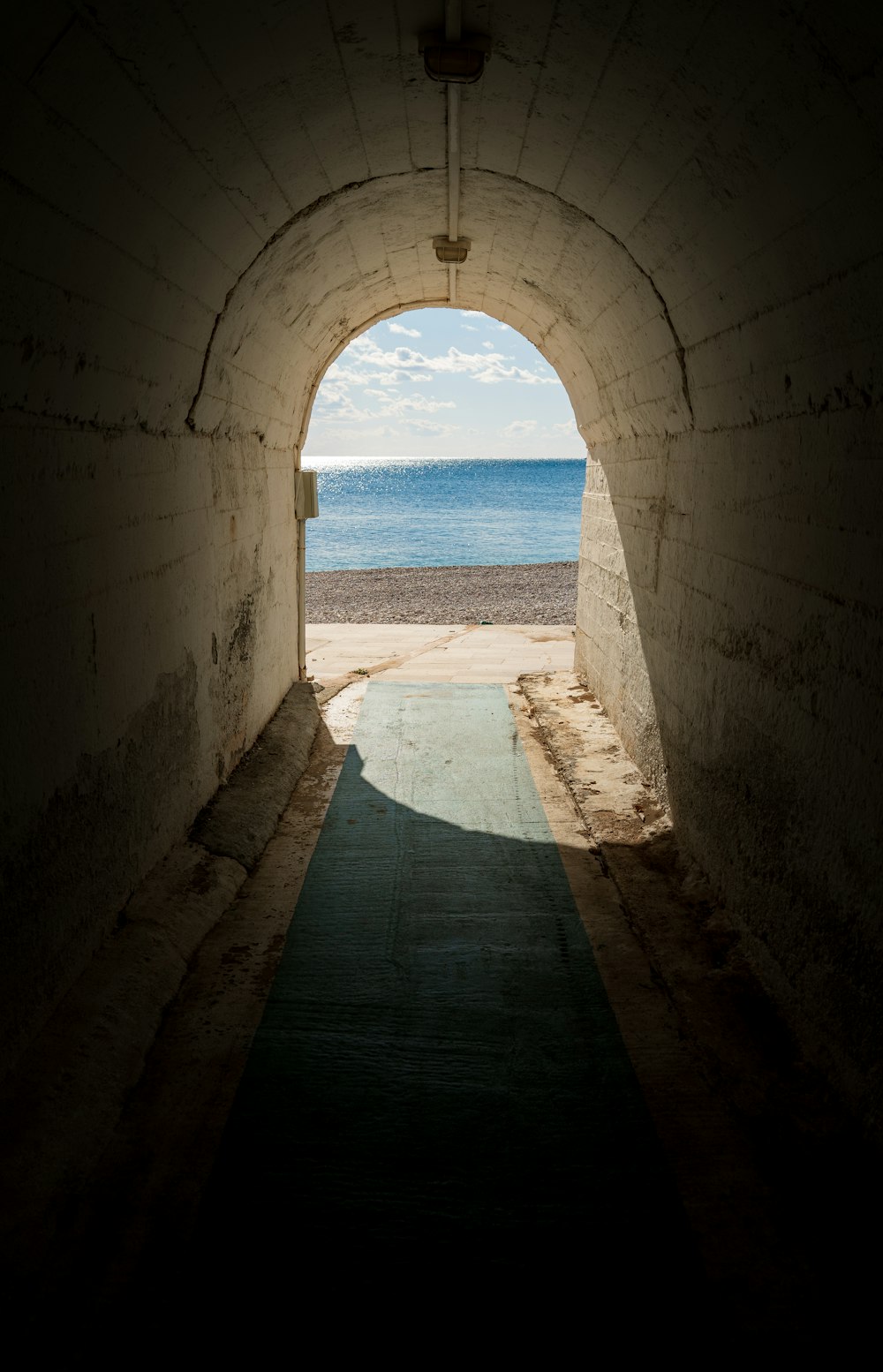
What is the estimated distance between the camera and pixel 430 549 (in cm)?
4497

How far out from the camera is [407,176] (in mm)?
5398

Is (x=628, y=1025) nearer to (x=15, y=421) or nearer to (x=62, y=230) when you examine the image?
(x=15, y=421)

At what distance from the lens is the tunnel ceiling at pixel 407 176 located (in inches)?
105

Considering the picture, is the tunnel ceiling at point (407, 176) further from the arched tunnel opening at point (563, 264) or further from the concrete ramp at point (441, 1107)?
the concrete ramp at point (441, 1107)

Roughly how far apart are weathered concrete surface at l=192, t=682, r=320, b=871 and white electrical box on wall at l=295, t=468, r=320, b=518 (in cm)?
216

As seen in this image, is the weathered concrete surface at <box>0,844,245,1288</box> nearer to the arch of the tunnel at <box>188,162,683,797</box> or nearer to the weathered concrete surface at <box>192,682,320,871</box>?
the weathered concrete surface at <box>192,682,320,871</box>

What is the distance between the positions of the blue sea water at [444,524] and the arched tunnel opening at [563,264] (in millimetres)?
20959

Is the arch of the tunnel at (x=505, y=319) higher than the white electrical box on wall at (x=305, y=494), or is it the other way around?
the arch of the tunnel at (x=505, y=319)

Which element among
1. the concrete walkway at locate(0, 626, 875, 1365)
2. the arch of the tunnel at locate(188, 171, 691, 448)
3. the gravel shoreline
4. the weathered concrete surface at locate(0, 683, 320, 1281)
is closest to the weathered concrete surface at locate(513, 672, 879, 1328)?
the concrete walkway at locate(0, 626, 875, 1365)

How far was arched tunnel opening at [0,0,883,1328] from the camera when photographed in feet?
9.38

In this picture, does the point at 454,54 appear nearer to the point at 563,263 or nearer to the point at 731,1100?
the point at 563,263

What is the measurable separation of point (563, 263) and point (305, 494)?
164 inches

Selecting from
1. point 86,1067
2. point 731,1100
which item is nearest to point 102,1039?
point 86,1067

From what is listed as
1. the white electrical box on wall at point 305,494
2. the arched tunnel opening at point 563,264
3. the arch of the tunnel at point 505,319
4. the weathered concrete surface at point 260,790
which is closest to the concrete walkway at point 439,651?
the arch of the tunnel at point 505,319
